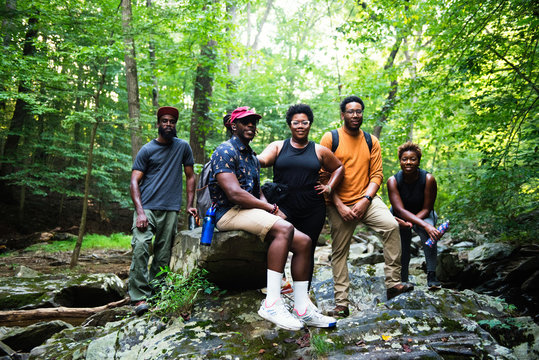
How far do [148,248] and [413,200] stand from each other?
3733 millimetres

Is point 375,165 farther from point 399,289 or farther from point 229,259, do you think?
point 229,259

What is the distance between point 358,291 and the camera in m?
5.34

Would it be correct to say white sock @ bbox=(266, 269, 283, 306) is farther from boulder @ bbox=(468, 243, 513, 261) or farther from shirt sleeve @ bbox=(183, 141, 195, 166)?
boulder @ bbox=(468, 243, 513, 261)

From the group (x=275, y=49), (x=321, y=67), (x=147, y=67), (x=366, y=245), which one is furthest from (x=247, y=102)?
(x=275, y=49)

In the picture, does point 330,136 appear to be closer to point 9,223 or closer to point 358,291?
point 358,291

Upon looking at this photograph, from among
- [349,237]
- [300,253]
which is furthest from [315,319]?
[349,237]

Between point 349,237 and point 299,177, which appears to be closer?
point 299,177

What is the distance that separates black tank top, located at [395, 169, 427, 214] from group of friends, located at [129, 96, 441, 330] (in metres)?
0.01

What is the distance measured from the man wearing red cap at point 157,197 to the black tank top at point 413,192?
9.76ft

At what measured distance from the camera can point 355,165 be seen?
167 inches

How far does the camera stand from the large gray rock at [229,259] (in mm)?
3678

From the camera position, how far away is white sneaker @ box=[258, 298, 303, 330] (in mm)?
3137

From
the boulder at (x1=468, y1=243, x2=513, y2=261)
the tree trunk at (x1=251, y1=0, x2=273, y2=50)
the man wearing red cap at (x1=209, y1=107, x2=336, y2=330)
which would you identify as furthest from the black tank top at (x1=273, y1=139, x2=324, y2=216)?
the tree trunk at (x1=251, y1=0, x2=273, y2=50)

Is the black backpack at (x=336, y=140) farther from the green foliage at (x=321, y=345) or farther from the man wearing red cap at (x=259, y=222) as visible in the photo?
the green foliage at (x=321, y=345)
